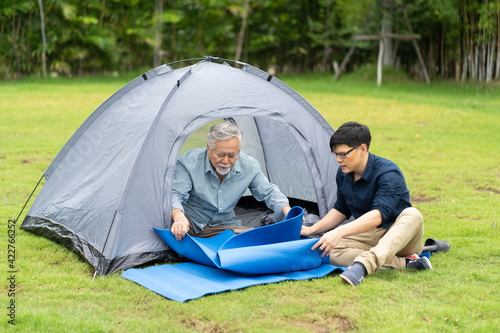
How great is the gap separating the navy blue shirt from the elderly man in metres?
0.51

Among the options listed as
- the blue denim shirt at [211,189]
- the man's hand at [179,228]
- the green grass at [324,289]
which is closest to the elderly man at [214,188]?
the blue denim shirt at [211,189]

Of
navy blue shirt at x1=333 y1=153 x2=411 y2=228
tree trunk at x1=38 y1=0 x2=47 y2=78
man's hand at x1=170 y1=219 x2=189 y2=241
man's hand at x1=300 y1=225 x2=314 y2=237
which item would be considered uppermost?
tree trunk at x1=38 y1=0 x2=47 y2=78

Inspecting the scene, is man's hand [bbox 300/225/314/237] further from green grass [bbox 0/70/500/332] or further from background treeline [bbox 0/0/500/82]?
background treeline [bbox 0/0/500/82]

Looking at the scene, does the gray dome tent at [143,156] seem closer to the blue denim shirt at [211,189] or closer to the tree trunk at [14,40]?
the blue denim shirt at [211,189]

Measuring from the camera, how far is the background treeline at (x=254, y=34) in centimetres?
1440

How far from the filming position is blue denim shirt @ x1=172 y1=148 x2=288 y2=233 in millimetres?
4137

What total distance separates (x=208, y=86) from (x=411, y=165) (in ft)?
12.1

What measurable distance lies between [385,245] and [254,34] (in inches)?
657

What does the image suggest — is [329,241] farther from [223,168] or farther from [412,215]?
[223,168]

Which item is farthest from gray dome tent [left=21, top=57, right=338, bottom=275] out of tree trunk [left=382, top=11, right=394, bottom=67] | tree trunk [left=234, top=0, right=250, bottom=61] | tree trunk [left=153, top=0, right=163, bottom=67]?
tree trunk [left=234, top=0, right=250, bottom=61]

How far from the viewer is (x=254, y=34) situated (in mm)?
19484

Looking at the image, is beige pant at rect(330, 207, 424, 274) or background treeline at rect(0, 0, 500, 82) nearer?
beige pant at rect(330, 207, 424, 274)

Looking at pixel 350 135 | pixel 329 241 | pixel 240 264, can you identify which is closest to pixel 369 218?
pixel 329 241

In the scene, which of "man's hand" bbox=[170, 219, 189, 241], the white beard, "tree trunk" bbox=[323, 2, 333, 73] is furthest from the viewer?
"tree trunk" bbox=[323, 2, 333, 73]
